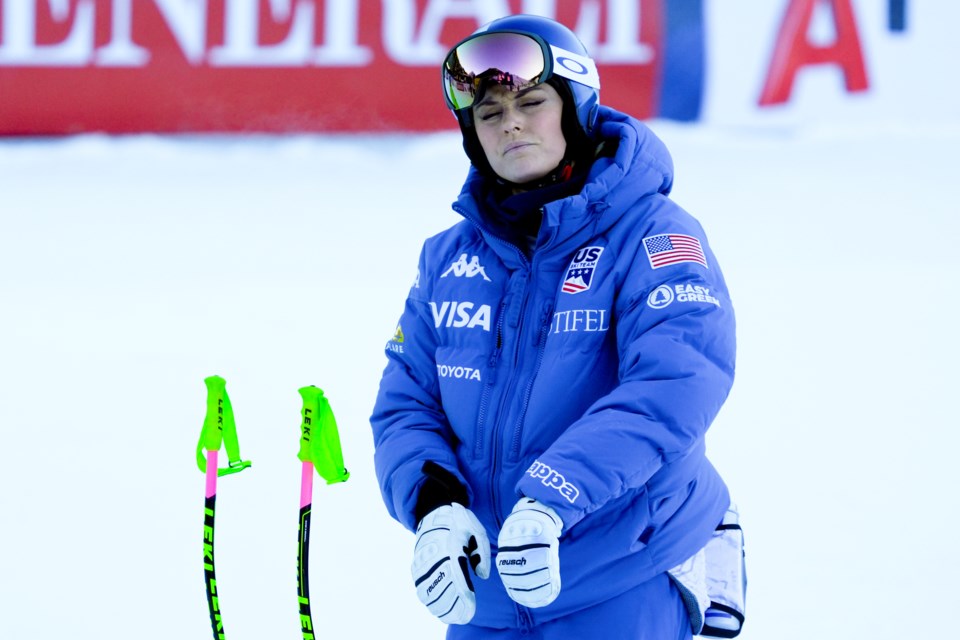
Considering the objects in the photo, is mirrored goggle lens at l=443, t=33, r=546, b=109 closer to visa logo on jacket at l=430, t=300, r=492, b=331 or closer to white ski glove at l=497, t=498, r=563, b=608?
visa logo on jacket at l=430, t=300, r=492, b=331

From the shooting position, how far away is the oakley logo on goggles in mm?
1710

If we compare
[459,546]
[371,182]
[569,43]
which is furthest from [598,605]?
[371,182]

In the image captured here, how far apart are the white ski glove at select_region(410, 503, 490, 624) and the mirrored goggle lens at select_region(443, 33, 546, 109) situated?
63 centimetres

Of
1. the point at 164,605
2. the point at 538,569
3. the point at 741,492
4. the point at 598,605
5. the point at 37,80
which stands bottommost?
the point at 164,605

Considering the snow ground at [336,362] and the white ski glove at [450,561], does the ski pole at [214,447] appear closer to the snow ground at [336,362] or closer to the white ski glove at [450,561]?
the white ski glove at [450,561]

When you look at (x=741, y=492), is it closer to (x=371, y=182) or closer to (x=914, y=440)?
(x=914, y=440)

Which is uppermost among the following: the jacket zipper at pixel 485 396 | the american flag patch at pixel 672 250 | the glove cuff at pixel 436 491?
the american flag patch at pixel 672 250

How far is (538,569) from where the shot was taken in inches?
53.7

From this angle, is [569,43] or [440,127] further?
[440,127]

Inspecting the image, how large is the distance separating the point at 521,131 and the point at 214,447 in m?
0.70

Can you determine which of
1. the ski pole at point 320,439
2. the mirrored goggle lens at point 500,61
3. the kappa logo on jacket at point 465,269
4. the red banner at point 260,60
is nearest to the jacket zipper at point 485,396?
the kappa logo on jacket at point 465,269

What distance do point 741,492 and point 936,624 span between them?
0.56m

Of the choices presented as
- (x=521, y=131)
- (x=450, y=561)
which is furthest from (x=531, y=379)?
(x=521, y=131)

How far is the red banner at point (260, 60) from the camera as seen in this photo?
14.5 ft
